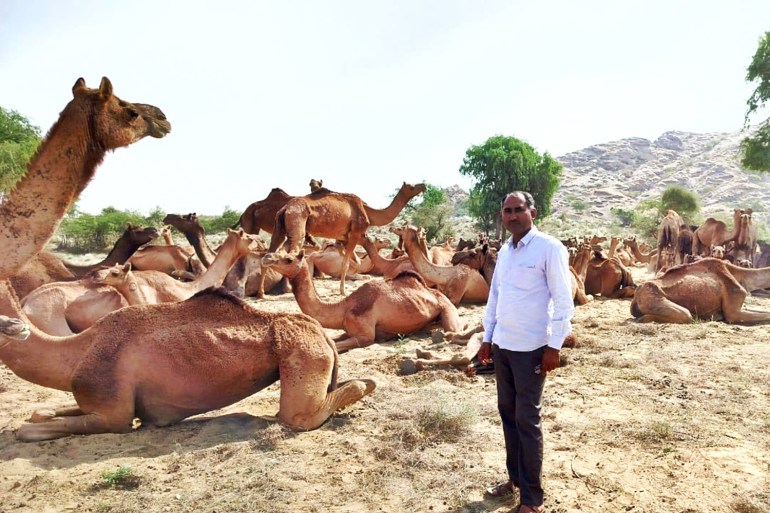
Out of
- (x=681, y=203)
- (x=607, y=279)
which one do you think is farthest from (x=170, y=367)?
(x=681, y=203)

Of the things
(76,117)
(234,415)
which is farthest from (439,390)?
(76,117)

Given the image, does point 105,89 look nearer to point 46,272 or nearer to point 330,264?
point 46,272

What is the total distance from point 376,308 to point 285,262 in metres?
1.76

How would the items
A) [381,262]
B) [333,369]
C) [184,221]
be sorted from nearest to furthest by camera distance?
1. [333,369]
2. [184,221]
3. [381,262]

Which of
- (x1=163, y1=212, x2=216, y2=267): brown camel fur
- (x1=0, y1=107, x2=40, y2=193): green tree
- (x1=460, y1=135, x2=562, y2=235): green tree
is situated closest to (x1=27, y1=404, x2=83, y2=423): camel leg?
(x1=163, y1=212, x2=216, y2=267): brown camel fur

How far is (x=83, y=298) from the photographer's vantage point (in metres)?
7.88

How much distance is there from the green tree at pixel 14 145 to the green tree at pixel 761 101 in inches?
Answer: 1239

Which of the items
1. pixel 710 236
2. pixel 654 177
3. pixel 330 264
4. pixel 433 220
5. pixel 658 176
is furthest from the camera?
pixel 658 176

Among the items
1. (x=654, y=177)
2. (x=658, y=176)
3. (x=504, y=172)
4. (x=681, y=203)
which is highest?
(x=658, y=176)

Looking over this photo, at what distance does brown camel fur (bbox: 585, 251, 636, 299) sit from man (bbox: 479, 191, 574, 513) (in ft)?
36.5

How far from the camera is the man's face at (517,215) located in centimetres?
384

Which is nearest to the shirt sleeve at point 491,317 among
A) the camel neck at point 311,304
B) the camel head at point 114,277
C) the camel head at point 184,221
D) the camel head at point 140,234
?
the camel neck at point 311,304

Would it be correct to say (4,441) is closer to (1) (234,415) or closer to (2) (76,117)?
(1) (234,415)

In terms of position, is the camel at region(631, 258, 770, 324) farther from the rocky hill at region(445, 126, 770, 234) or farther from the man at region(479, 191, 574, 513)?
the rocky hill at region(445, 126, 770, 234)
